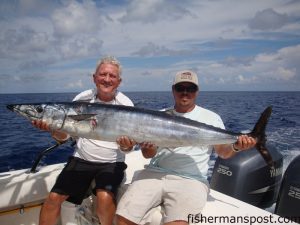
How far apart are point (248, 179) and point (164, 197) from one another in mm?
1376

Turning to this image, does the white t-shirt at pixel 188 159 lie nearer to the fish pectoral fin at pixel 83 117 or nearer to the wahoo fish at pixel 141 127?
the wahoo fish at pixel 141 127

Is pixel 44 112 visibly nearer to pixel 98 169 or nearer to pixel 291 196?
pixel 98 169

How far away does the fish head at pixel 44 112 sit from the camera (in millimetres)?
3070

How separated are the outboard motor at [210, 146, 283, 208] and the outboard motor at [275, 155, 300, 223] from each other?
1.51ft

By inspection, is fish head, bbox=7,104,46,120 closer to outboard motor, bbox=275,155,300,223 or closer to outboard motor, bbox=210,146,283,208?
outboard motor, bbox=210,146,283,208

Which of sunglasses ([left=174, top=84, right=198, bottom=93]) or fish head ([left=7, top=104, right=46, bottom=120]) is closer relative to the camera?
fish head ([left=7, top=104, right=46, bottom=120])

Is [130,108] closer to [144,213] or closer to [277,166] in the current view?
[144,213]

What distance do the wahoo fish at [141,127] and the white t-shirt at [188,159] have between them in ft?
0.61

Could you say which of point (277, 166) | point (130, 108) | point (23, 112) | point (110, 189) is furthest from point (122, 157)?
point (277, 166)

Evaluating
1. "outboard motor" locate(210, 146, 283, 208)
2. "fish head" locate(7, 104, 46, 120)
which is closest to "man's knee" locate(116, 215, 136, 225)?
"fish head" locate(7, 104, 46, 120)

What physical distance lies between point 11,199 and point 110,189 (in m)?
1.14

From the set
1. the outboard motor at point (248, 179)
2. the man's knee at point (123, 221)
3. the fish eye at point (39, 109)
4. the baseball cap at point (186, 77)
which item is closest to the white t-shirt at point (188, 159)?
the baseball cap at point (186, 77)

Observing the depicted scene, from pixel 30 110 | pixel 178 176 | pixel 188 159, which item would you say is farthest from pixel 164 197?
pixel 30 110

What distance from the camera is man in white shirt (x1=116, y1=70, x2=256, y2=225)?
9.21ft
